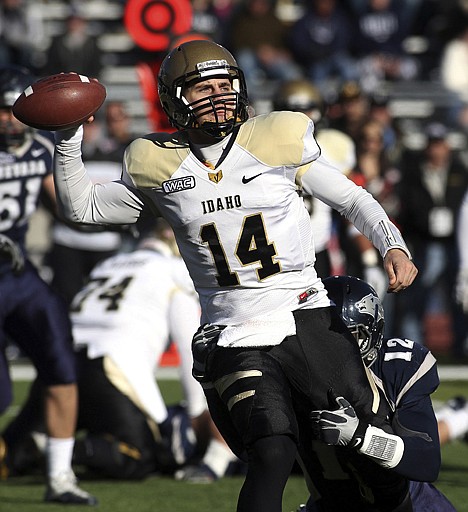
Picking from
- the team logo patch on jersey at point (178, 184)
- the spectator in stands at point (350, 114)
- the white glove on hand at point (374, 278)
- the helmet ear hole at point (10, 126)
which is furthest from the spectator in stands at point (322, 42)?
the team logo patch on jersey at point (178, 184)

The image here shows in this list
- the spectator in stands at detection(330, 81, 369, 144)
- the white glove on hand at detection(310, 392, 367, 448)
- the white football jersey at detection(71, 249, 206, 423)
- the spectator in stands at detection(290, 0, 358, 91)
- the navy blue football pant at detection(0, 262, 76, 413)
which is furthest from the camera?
the spectator in stands at detection(290, 0, 358, 91)

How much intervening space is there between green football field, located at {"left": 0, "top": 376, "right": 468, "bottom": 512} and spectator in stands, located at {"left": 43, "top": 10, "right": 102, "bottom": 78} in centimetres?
756

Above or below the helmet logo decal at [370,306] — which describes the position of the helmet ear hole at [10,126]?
above

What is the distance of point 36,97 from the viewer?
3963 millimetres

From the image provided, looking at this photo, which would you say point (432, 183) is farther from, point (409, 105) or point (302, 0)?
point (302, 0)

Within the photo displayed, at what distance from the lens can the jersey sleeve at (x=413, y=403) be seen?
378 centimetres

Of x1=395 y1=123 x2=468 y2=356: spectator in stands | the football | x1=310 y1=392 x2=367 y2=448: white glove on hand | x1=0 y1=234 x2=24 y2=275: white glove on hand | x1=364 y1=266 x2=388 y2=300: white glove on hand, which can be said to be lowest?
x1=395 y1=123 x2=468 y2=356: spectator in stands

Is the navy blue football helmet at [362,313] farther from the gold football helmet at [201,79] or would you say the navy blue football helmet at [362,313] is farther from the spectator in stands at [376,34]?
the spectator in stands at [376,34]

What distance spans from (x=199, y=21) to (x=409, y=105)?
2650mm

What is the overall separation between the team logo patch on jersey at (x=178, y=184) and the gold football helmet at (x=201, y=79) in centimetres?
16

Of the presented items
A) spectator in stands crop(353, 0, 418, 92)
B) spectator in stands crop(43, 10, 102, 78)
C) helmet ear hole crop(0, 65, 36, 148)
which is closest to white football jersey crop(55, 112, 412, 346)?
helmet ear hole crop(0, 65, 36, 148)

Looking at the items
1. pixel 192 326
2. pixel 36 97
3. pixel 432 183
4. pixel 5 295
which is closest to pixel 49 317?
pixel 5 295

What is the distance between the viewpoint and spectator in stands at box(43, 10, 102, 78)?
13.2m

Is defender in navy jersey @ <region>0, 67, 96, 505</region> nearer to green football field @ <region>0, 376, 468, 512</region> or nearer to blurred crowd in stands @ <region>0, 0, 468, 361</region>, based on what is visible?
green football field @ <region>0, 376, 468, 512</region>
